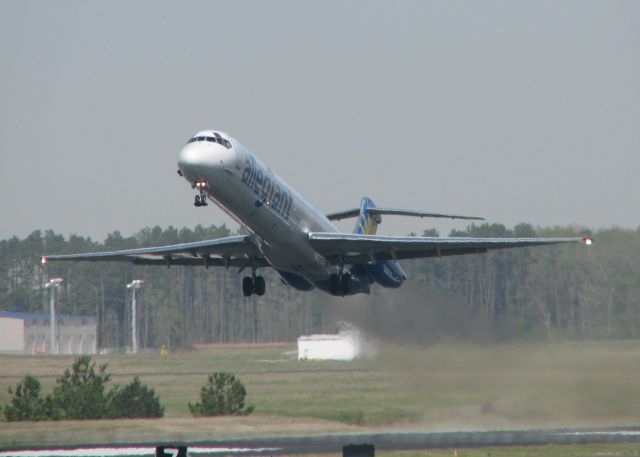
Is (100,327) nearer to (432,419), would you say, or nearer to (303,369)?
(303,369)

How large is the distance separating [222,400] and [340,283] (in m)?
10.7

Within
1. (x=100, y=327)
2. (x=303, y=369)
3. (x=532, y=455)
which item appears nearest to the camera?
(x=532, y=455)

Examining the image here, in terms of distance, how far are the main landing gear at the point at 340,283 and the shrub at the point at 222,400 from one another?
9.28 meters

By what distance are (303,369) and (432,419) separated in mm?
27523

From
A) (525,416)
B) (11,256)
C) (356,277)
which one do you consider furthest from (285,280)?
(11,256)

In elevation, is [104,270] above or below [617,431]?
above

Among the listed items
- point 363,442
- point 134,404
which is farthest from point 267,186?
point 134,404

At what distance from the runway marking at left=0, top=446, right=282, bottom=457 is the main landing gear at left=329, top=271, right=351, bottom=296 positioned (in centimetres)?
830

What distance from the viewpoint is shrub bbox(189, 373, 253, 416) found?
5169 cm

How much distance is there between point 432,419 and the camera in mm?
44250

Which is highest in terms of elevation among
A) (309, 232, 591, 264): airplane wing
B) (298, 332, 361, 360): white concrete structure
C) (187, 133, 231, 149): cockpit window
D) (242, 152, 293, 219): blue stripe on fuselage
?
(187, 133, 231, 149): cockpit window

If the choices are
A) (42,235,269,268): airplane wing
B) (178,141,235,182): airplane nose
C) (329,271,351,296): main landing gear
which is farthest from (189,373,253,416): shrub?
(178,141,235,182): airplane nose

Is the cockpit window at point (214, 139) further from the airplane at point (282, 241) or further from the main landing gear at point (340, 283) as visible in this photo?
the main landing gear at point (340, 283)

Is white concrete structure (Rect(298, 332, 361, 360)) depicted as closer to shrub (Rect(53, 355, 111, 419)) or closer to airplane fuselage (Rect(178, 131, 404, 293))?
shrub (Rect(53, 355, 111, 419))
